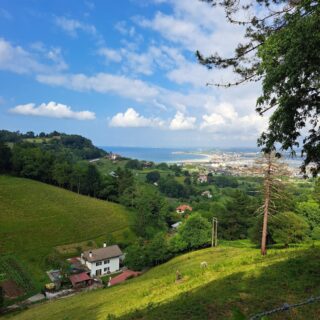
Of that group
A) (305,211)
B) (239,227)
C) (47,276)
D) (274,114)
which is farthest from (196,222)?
(274,114)

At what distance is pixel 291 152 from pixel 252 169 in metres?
17.0

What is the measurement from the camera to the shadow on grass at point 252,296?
1067 cm

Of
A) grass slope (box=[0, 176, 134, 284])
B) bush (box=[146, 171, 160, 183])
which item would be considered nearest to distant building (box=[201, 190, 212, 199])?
bush (box=[146, 171, 160, 183])

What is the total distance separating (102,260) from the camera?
56.5 m

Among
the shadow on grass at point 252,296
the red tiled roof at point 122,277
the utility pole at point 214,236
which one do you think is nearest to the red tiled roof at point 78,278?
the red tiled roof at point 122,277

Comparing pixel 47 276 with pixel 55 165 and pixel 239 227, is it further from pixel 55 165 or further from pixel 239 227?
pixel 55 165

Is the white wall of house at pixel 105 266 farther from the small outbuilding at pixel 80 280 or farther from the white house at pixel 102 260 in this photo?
the small outbuilding at pixel 80 280

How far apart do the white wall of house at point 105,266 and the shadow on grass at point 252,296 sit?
45.1m

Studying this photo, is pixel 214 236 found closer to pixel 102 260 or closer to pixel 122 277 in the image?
pixel 122 277

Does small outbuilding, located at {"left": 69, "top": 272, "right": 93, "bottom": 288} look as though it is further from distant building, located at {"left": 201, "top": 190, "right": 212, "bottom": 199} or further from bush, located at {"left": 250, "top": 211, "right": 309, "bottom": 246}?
distant building, located at {"left": 201, "top": 190, "right": 212, "bottom": 199}

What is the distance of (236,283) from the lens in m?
14.0

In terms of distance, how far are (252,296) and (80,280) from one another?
4151cm

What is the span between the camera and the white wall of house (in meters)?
56.0

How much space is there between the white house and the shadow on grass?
146 ft
